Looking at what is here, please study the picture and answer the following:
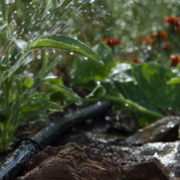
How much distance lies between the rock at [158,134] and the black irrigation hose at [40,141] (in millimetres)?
438

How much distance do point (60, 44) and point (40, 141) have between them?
601 millimetres

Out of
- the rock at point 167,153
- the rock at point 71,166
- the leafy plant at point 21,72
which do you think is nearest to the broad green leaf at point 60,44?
the leafy plant at point 21,72

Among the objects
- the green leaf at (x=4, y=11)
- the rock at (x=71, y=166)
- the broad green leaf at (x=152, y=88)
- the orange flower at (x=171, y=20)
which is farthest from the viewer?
the orange flower at (x=171, y=20)

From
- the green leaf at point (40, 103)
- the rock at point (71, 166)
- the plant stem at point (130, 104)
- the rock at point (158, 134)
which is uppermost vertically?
the plant stem at point (130, 104)

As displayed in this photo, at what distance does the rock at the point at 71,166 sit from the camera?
2.97 feet

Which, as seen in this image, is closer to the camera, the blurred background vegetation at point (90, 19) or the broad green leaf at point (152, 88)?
the blurred background vegetation at point (90, 19)

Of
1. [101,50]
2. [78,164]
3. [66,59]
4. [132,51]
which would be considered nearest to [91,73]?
[101,50]

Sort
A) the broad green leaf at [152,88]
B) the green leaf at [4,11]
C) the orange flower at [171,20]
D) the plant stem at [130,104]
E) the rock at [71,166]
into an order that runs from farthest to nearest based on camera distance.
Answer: the orange flower at [171,20] < the broad green leaf at [152,88] < the plant stem at [130,104] < the green leaf at [4,11] < the rock at [71,166]

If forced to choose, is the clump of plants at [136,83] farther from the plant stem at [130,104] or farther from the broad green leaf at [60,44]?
the broad green leaf at [60,44]

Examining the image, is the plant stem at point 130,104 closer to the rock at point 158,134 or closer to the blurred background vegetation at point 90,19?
the rock at point 158,134

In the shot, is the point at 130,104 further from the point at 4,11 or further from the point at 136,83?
the point at 4,11

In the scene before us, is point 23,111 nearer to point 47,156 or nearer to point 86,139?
point 47,156

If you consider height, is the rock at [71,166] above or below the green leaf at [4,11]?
below

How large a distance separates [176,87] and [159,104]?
20cm
